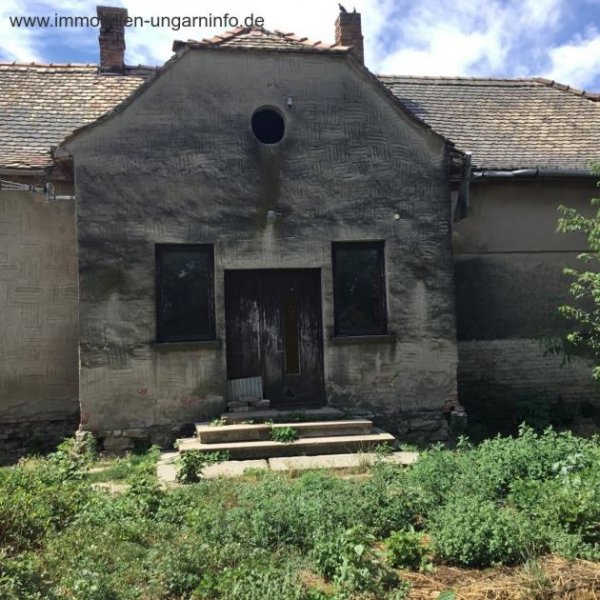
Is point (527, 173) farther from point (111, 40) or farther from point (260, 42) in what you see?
point (111, 40)

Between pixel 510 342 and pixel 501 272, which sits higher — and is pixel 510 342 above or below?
below

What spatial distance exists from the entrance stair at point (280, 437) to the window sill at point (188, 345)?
1037 mm

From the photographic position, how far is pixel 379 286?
953 centimetres

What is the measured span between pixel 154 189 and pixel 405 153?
3944 mm

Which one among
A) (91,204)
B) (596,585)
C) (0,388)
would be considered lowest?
(596,585)

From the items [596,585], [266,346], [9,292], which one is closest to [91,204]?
[9,292]

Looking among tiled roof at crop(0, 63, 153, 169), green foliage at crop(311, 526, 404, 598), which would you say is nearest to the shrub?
green foliage at crop(311, 526, 404, 598)

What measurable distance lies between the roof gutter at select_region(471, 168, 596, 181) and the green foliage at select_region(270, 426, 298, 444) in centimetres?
549

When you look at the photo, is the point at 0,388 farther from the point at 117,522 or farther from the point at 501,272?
the point at 501,272

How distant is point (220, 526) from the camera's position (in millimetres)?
5008

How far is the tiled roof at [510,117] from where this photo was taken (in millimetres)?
11172

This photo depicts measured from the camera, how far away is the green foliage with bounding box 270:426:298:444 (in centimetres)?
799

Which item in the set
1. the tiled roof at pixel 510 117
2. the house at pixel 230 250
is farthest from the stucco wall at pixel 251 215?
the tiled roof at pixel 510 117

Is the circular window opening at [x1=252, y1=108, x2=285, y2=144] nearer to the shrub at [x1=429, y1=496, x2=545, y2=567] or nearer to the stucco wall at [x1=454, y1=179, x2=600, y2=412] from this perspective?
the stucco wall at [x1=454, y1=179, x2=600, y2=412]
